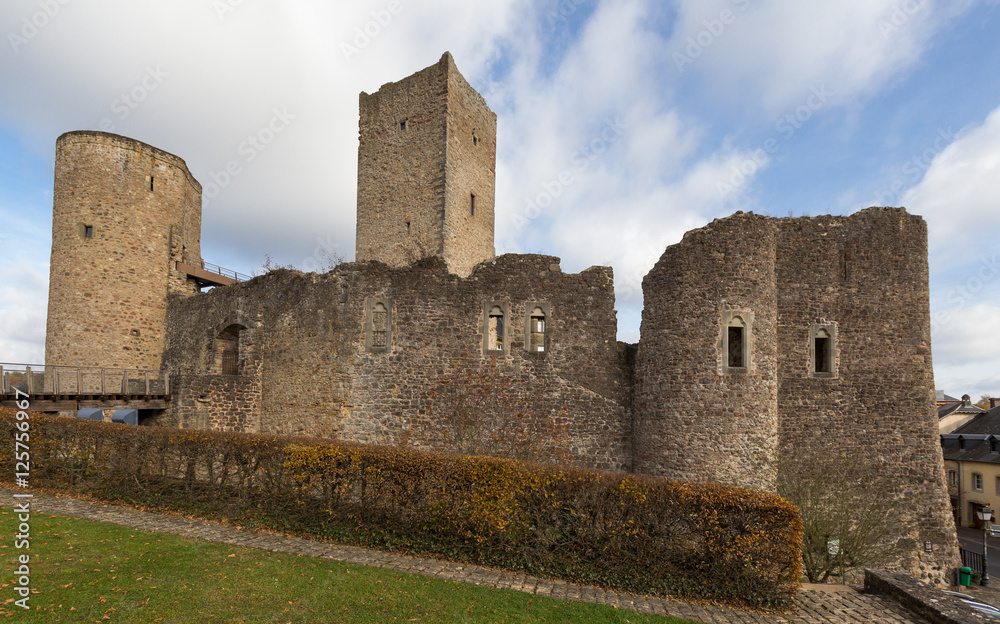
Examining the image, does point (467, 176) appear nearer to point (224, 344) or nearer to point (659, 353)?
point (224, 344)

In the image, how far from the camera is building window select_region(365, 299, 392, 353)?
1508 cm

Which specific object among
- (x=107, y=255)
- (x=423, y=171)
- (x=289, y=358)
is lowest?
(x=289, y=358)

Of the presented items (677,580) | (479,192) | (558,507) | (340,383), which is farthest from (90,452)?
(479,192)

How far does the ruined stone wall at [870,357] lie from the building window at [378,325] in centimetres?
1073

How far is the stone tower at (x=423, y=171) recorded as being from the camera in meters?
22.5

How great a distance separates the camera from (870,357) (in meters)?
13.3

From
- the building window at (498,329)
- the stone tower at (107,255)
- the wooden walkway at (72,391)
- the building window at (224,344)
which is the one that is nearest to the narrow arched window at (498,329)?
the building window at (498,329)

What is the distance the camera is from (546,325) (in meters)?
14.2

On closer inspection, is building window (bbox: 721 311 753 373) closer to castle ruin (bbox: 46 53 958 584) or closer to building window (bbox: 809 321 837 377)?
castle ruin (bbox: 46 53 958 584)

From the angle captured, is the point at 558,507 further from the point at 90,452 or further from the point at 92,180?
the point at 92,180

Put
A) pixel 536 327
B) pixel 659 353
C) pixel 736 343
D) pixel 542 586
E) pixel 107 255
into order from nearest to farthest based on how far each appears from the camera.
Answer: pixel 542 586
pixel 736 343
pixel 659 353
pixel 536 327
pixel 107 255

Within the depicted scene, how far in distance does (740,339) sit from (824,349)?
2924 millimetres

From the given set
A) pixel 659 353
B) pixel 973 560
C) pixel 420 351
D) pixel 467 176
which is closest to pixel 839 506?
pixel 659 353

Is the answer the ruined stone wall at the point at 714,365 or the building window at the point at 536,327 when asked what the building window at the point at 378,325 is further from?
the ruined stone wall at the point at 714,365
